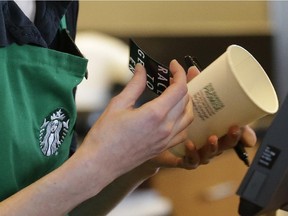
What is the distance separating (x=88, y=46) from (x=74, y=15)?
1.08 metres

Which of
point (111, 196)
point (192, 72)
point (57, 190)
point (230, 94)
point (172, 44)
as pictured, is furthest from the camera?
point (172, 44)

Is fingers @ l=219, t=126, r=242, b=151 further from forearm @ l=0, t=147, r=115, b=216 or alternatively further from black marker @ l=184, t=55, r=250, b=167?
forearm @ l=0, t=147, r=115, b=216

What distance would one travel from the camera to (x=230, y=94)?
0.72 meters

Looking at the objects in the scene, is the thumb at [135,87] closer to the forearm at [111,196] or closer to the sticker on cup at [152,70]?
the sticker on cup at [152,70]

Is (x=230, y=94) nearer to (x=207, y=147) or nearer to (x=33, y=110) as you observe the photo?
(x=207, y=147)

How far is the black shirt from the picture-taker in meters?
0.73

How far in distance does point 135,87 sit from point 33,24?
219 millimetres

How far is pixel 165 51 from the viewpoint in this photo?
7.54ft

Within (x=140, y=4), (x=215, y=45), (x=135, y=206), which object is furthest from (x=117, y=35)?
(x=135, y=206)

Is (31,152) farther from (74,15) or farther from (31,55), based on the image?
(74,15)

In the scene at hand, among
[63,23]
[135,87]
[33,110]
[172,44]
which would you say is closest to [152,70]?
[135,87]

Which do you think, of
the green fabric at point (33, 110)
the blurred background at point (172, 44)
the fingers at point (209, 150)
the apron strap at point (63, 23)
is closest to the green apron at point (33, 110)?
the green fabric at point (33, 110)

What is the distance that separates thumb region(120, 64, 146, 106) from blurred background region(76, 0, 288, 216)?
1.07 m

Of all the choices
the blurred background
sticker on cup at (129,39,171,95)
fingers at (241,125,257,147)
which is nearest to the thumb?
sticker on cup at (129,39,171,95)
